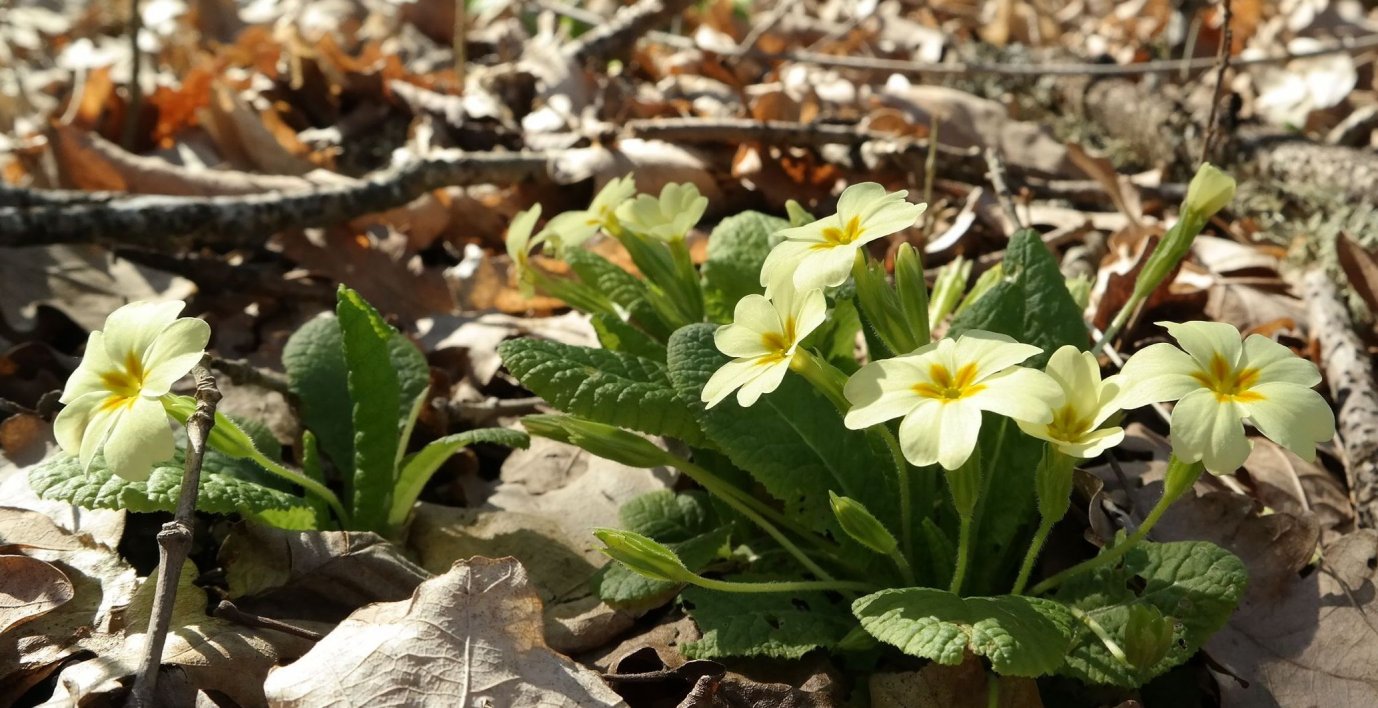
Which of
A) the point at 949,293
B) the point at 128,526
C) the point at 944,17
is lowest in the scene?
the point at 944,17

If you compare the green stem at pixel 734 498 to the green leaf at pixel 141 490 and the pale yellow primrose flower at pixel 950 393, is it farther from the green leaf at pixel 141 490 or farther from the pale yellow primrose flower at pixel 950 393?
the green leaf at pixel 141 490

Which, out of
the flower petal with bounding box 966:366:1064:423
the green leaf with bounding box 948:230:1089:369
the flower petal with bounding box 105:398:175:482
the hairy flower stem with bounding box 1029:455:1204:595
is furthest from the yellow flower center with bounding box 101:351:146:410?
the hairy flower stem with bounding box 1029:455:1204:595

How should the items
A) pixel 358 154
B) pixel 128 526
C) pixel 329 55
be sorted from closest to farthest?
pixel 128 526 < pixel 358 154 < pixel 329 55

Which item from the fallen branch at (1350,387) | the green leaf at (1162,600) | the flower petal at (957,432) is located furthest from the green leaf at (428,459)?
the fallen branch at (1350,387)

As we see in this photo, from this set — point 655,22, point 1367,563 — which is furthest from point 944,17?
point 1367,563

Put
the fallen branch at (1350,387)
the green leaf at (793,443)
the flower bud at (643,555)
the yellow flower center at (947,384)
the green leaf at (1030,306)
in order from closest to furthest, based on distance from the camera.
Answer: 1. the yellow flower center at (947,384)
2. the flower bud at (643,555)
3. the green leaf at (793,443)
4. the green leaf at (1030,306)
5. the fallen branch at (1350,387)

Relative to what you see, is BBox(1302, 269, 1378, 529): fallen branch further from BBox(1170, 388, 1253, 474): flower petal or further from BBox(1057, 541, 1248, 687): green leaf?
BBox(1170, 388, 1253, 474): flower petal

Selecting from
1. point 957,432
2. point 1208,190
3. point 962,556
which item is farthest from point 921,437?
point 1208,190

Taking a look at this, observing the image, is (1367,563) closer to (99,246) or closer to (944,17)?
(99,246)
